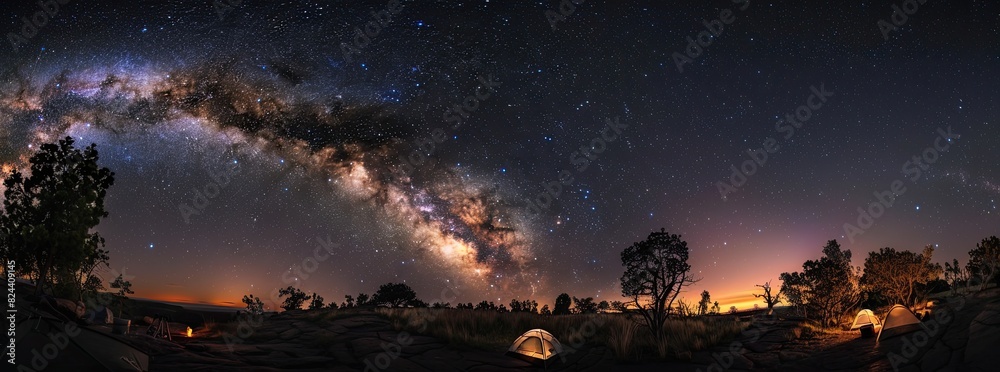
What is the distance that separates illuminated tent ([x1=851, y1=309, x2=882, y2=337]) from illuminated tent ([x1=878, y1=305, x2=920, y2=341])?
1.80 ft

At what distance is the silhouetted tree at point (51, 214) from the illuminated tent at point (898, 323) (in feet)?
90.3

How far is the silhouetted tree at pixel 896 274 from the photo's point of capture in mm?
25875

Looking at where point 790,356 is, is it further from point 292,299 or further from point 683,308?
point 292,299

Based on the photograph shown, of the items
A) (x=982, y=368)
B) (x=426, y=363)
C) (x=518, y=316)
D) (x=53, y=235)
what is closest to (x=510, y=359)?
(x=426, y=363)

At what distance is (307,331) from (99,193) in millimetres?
9311

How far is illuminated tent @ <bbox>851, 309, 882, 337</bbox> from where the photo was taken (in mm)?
16594

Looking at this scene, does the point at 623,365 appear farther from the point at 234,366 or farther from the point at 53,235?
the point at 53,235

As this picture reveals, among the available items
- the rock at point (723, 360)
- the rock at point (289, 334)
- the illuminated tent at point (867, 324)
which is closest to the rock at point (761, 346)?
the rock at point (723, 360)

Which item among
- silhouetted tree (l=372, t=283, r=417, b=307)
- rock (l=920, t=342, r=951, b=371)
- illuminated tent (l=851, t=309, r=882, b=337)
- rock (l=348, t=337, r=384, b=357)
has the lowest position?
rock (l=920, t=342, r=951, b=371)

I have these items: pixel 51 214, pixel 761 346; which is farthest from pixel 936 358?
pixel 51 214

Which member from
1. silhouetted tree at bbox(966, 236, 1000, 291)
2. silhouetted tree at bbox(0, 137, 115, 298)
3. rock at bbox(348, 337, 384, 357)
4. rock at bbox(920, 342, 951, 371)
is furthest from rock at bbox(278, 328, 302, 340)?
silhouetted tree at bbox(966, 236, 1000, 291)

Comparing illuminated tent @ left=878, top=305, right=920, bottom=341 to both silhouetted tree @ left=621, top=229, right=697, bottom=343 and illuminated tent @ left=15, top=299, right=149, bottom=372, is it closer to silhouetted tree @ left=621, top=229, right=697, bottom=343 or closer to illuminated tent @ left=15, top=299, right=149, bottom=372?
silhouetted tree @ left=621, top=229, right=697, bottom=343

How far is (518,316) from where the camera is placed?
78.9 ft

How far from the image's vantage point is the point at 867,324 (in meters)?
16.8
